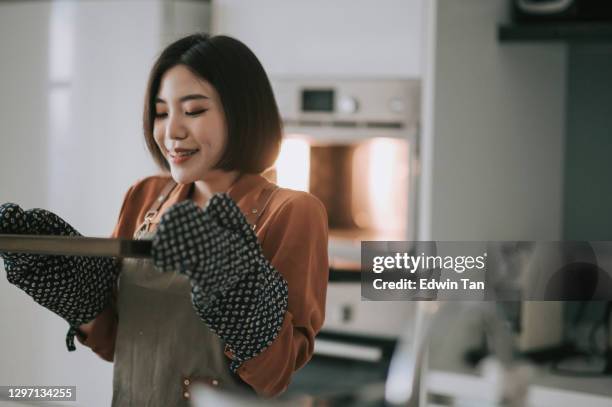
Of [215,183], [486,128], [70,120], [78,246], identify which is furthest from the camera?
[70,120]

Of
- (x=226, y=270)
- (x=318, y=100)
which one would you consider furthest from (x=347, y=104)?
(x=226, y=270)

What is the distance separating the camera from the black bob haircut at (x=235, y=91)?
0.94m

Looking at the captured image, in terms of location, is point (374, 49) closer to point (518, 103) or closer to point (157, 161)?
point (518, 103)

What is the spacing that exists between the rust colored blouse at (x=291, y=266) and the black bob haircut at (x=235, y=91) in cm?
4

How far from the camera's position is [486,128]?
76.4 inches

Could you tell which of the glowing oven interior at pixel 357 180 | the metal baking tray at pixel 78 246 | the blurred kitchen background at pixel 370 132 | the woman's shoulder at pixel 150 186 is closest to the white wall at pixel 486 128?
the blurred kitchen background at pixel 370 132

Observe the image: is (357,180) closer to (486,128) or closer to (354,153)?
(354,153)

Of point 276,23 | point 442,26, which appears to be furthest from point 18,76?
point 442,26

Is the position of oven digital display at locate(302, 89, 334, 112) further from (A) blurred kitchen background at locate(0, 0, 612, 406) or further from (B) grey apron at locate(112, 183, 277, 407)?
(B) grey apron at locate(112, 183, 277, 407)

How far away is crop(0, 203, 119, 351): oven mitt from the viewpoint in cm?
91

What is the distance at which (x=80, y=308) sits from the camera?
0.97 metres

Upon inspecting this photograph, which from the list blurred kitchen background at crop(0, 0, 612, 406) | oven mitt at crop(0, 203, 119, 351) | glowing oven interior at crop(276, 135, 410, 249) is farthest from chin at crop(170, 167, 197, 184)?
glowing oven interior at crop(276, 135, 410, 249)

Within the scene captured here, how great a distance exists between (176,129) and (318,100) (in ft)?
3.85

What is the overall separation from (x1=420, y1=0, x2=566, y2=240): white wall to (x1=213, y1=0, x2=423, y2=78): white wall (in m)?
0.13
